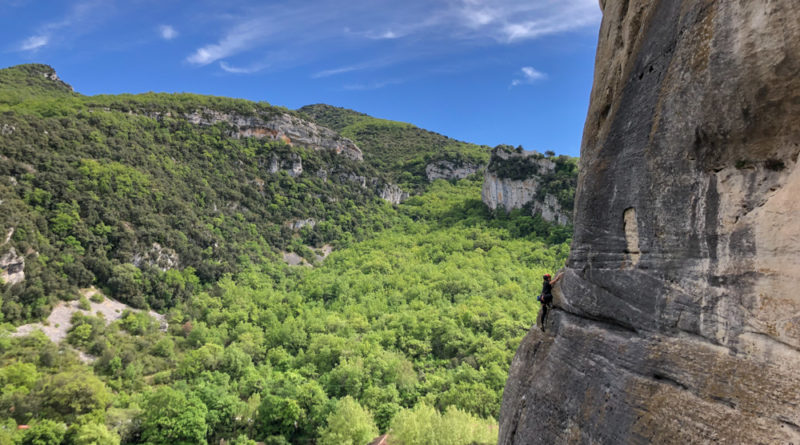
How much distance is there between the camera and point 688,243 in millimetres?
5742

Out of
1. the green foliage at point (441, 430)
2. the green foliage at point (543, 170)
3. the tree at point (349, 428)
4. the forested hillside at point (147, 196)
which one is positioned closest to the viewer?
the green foliage at point (441, 430)

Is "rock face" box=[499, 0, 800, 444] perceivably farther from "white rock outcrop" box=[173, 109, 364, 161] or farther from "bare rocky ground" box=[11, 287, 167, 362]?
"white rock outcrop" box=[173, 109, 364, 161]

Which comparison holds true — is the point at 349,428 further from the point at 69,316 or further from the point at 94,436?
the point at 69,316

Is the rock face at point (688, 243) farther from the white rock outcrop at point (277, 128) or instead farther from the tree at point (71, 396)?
the white rock outcrop at point (277, 128)

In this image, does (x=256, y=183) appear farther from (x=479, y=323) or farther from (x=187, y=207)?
(x=479, y=323)

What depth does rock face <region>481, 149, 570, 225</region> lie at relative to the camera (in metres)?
86.6

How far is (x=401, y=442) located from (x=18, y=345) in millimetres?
41682

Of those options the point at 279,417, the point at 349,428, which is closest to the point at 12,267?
the point at 279,417

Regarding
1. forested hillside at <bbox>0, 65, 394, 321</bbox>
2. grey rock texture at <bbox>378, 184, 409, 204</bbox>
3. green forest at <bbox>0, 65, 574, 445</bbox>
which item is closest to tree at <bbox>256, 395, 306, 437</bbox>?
green forest at <bbox>0, 65, 574, 445</bbox>

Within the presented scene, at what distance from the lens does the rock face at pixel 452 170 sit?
5901 inches

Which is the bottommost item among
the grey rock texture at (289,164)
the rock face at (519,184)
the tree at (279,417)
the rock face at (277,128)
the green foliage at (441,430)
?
the tree at (279,417)

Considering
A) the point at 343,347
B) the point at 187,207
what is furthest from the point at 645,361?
the point at 187,207

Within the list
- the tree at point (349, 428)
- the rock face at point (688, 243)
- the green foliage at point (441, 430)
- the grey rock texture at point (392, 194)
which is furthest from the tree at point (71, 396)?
the grey rock texture at point (392, 194)

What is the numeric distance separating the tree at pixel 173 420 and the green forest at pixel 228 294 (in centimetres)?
14
